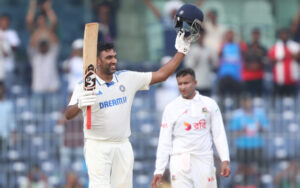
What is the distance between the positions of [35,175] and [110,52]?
19.6 feet

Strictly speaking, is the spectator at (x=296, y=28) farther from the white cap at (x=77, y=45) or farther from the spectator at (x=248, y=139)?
the white cap at (x=77, y=45)

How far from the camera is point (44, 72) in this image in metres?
16.7

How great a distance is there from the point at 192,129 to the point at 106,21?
21.8 ft

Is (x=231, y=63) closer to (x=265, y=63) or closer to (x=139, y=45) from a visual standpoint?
(x=265, y=63)

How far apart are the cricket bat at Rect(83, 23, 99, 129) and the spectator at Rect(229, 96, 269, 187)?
6.02m

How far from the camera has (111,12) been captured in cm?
1769

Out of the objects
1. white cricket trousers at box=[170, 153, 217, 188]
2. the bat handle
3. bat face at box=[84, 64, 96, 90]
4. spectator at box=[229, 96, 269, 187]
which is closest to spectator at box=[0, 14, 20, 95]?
spectator at box=[229, 96, 269, 187]

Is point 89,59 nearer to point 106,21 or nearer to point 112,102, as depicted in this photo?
point 112,102

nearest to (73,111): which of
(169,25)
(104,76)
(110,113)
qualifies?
(110,113)

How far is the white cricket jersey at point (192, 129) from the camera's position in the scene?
36.5 feet

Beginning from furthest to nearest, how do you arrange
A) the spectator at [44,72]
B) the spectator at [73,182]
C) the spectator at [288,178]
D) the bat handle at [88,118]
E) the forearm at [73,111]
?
the spectator at [44,72] → the spectator at [288,178] → the spectator at [73,182] → the bat handle at [88,118] → the forearm at [73,111]

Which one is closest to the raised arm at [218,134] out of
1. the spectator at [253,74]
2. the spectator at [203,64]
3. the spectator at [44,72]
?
the spectator at [203,64]

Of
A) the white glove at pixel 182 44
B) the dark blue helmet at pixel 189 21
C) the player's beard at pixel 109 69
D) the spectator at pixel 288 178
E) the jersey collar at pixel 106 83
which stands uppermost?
the dark blue helmet at pixel 189 21

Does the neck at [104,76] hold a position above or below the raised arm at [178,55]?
below
